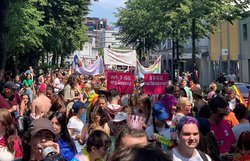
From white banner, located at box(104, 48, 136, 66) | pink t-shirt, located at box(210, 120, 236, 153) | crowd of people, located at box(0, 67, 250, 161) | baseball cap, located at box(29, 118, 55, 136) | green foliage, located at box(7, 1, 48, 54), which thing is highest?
green foliage, located at box(7, 1, 48, 54)

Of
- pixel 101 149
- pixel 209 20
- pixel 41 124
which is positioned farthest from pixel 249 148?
pixel 209 20

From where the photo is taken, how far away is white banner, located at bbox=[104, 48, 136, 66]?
17766 millimetres

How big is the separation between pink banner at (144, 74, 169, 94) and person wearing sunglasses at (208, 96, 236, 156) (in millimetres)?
4933

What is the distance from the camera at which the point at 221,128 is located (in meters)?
6.06

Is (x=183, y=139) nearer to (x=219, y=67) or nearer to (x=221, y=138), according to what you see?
(x=221, y=138)

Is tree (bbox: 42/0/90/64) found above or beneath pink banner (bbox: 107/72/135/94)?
above

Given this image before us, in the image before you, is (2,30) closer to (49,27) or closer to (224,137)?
(224,137)

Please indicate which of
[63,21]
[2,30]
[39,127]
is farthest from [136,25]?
[39,127]

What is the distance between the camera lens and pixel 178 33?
2800 cm

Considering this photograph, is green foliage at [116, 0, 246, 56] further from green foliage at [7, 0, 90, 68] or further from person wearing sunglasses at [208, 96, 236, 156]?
person wearing sunglasses at [208, 96, 236, 156]

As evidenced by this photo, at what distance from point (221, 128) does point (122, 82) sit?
5.81m

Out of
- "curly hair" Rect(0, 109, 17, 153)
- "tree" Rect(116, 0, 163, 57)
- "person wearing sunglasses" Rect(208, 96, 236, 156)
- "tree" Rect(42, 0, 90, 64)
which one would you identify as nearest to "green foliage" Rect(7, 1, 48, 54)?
"tree" Rect(42, 0, 90, 64)

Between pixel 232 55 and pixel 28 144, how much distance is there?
3841 cm

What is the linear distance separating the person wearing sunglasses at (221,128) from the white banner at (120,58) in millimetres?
11662
